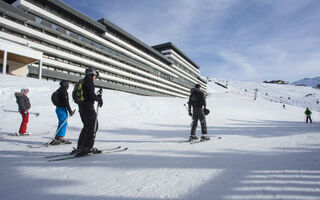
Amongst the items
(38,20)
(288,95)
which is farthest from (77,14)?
(288,95)

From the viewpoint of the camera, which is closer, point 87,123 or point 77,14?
point 87,123

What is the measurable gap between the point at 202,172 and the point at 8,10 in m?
38.3

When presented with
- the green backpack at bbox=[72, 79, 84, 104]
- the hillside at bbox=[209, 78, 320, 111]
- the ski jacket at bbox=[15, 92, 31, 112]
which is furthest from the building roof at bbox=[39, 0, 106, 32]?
the hillside at bbox=[209, 78, 320, 111]

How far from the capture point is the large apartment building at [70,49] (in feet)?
85.1

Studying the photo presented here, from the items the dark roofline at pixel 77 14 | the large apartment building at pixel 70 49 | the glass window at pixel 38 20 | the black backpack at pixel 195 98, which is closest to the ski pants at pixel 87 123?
the black backpack at pixel 195 98

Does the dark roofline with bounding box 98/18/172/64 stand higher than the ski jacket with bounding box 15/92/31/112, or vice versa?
the dark roofline with bounding box 98/18/172/64

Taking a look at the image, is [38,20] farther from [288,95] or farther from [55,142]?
[288,95]

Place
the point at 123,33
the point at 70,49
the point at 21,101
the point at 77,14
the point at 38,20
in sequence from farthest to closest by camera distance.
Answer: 1. the point at 123,33
2. the point at 77,14
3. the point at 70,49
4. the point at 38,20
5. the point at 21,101

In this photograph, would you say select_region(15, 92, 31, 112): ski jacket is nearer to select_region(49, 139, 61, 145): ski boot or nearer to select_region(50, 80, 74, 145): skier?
select_region(50, 80, 74, 145): skier

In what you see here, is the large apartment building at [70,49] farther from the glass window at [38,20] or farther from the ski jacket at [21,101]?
the ski jacket at [21,101]

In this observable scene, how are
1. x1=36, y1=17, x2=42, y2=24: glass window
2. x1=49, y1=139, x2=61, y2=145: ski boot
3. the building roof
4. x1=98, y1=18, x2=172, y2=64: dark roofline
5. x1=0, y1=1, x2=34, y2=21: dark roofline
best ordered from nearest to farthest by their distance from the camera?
1. x1=49, y1=139, x2=61, y2=145: ski boot
2. x1=0, y1=1, x2=34, y2=21: dark roofline
3. x1=36, y1=17, x2=42, y2=24: glass window
4. the building roof
5. x1=98, y1=18, x2=172, y2=64: dark roofline

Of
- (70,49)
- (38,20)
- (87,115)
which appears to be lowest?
(87,115)

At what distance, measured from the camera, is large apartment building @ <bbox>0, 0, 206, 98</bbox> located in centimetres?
2595

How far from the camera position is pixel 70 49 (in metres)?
36.4
